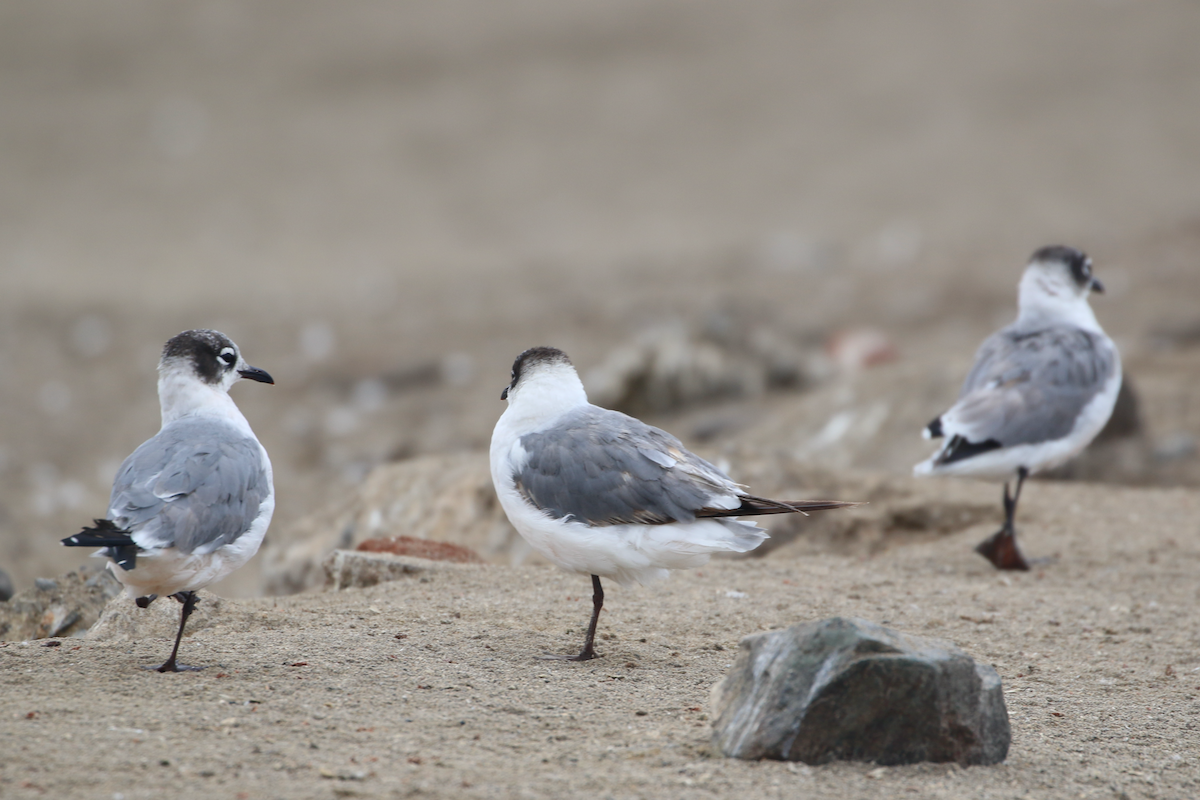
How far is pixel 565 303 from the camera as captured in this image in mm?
14289

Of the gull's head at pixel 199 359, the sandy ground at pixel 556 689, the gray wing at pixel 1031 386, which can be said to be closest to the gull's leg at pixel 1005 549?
the sandy ground at pixel 556 689

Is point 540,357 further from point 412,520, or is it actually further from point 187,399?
point 412,520

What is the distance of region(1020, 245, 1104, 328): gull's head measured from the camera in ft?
23.8

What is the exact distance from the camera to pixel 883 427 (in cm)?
887

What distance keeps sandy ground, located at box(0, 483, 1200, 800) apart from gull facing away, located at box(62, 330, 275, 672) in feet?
1.18

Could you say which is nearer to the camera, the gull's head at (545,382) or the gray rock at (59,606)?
the gull's head at (545,382)

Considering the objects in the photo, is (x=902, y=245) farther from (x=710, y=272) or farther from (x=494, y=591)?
(x=494, y=591)

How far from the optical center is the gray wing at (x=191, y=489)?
12.7 feet

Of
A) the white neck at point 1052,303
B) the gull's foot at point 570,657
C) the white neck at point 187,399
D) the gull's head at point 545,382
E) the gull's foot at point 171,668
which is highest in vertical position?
the white neck at point 1052,303

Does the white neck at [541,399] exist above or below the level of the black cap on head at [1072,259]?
below

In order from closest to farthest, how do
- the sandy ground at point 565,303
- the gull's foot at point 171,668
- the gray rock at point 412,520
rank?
the sandy ground at point 565,303 < the gull's foot at point 171,668 < the gray rock at point 412,520

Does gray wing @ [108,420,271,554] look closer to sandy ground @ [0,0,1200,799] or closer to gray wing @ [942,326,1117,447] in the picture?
sandy ground @ [0,0,1200,799]

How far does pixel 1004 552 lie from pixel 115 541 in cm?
447

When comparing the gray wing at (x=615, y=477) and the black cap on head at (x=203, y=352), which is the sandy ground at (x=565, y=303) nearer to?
the gray wing at (x=615, y=477)
